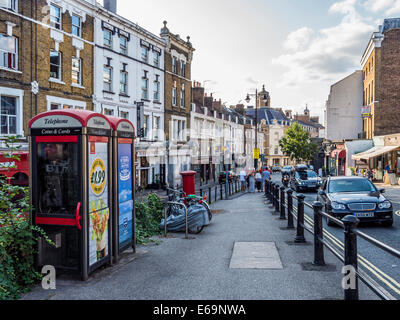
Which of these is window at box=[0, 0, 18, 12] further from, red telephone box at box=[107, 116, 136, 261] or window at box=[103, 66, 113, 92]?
red telephone box at box=[107, 116, 136, 261]

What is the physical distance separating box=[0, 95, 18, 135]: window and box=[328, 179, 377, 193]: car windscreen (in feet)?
52.3

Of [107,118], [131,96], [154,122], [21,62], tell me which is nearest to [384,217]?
[107,118]

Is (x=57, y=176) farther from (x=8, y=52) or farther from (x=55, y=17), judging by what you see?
(x=55, y=17)

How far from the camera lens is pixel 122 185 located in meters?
7.00

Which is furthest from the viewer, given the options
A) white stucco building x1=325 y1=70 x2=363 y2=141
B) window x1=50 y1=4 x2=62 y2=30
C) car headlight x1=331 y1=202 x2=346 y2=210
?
white stucco building x1=325 y1=70 x2=363 y2=141

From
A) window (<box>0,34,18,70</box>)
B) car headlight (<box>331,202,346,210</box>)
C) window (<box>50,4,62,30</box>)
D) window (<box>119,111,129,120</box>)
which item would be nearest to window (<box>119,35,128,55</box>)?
window (<box>119,111,129,120</box>)

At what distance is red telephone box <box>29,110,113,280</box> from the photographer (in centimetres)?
572

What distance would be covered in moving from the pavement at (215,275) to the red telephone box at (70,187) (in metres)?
0.45

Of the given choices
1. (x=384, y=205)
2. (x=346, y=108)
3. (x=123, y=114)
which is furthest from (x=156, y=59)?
(x=346, y=108)

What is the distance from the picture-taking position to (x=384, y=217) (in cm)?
1041

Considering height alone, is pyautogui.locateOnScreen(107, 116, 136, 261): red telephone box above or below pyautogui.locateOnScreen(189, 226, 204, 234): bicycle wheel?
above

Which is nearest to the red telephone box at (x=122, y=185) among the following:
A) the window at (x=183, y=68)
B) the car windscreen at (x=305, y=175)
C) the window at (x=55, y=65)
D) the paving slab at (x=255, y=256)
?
the paving slab at (x=255, y=256)

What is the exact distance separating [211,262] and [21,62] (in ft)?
57.5
